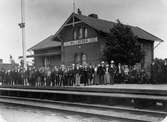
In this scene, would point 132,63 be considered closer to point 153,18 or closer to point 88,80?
point 88,80

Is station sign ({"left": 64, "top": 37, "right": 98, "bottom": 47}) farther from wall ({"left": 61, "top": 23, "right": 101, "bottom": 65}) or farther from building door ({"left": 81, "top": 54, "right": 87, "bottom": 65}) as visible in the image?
building door ({"left": 81, "top": 54, "right": 87, "bottom": 65})

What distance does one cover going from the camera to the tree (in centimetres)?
1802

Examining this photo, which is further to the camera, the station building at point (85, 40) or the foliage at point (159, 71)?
the station building at point (85, 40)

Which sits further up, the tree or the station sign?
the station sign

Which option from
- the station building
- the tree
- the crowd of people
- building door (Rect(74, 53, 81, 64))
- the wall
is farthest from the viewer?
building door (Rect(74, 53, 81, 64))

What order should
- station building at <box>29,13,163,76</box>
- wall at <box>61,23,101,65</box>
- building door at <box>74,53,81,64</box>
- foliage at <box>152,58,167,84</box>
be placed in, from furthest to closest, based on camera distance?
building door at <box>74,53,81,64</box> < wall at <box>61,23,101,65</box> < station building at <box>29,13,163,76</box> < foliage at <box>152,58,167,84</box>

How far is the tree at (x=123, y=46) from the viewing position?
1802cm

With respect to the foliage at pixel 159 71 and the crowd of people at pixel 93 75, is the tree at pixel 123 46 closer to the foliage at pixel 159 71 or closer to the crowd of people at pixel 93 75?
the crowd of people at pixel 93 75

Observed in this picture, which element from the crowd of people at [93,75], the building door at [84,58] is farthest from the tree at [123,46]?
the building door at [84,58]

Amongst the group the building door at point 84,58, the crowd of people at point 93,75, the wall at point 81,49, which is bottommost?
the crowd of people at point 93,75

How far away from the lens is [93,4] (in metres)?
5.68

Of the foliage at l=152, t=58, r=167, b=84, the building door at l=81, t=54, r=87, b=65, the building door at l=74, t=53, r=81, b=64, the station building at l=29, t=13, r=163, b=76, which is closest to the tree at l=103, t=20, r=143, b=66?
the station building at l=29, t=13, r=163, b=76

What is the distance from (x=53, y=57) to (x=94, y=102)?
19.3m

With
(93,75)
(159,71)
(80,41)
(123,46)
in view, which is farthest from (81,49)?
(159,71)
